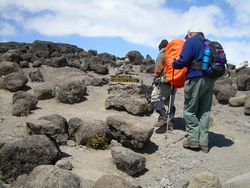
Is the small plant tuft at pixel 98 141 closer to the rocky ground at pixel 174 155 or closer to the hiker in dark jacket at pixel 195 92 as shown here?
the rocky ground at pixel 174 155

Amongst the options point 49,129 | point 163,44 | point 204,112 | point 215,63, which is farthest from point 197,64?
point 49,129

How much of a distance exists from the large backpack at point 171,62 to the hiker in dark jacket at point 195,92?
1.25ft

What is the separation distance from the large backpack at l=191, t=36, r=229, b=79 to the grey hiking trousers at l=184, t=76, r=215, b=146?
17 centimetres

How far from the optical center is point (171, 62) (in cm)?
580

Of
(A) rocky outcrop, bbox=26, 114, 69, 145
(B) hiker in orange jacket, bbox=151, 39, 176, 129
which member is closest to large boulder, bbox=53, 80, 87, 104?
(A) rocky outcrop, bbox=26, 114, 69, 145

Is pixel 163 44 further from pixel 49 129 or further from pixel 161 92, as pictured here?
pixel 49 129

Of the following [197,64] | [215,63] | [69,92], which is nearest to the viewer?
[215,63]

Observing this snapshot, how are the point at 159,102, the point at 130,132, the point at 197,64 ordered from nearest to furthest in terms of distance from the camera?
the point at 197,64
the point at 130,132
the point at 159,102

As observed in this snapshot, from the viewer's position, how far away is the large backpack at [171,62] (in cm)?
574

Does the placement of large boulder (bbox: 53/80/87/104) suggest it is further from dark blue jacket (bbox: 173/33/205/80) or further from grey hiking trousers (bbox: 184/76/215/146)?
dark blue jacket (bbox: 173/33/205/80)

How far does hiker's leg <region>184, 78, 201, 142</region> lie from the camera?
505cm

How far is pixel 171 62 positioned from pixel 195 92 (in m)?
1.09

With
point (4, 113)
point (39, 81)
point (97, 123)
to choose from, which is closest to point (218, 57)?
point (97, 123)

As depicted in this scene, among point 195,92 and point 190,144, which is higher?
point 195,92
